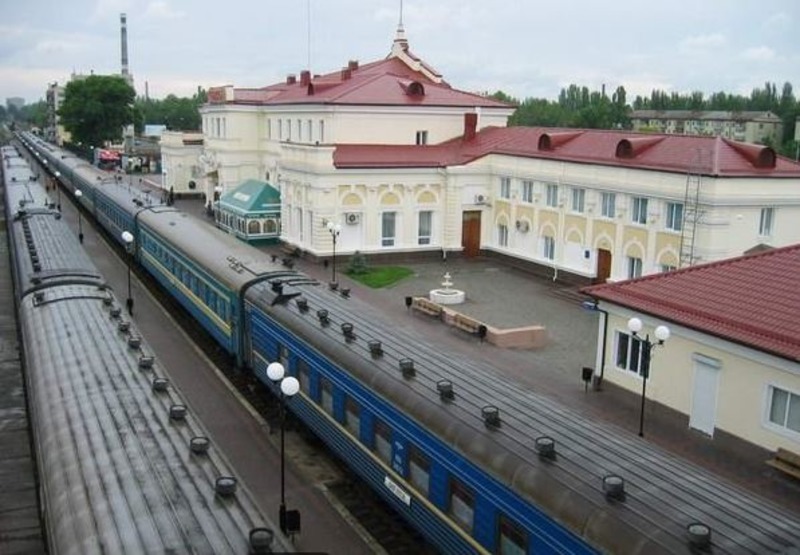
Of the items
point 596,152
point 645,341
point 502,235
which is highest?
point 596,152

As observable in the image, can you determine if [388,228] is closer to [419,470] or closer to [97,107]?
[419,470]

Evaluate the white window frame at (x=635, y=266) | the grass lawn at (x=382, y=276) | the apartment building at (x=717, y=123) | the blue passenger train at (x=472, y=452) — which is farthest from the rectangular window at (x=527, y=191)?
the apartment building at (x=717, y=123)

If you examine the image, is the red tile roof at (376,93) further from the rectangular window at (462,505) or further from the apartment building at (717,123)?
the apartment building at (717,123)

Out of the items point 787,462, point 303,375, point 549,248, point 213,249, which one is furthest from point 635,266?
point 303,375

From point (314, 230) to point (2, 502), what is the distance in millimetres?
26514

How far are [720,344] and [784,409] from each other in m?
1.93

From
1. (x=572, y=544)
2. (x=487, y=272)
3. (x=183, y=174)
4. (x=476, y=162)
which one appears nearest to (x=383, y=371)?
(x=572, y=544)

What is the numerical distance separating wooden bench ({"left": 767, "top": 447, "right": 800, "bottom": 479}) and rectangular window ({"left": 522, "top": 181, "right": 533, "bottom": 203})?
23.4 meters

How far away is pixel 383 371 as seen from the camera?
1398cm

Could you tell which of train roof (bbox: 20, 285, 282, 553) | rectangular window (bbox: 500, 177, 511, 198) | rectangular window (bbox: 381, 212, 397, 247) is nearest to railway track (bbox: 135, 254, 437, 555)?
train roof (bbox: 20, 285, 282, 553)

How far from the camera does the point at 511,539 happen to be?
10289mm

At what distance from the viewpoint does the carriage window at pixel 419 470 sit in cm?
1234

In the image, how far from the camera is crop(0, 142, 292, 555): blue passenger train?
27.2ft

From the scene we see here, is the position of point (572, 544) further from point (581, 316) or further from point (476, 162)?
point (476, 162)
